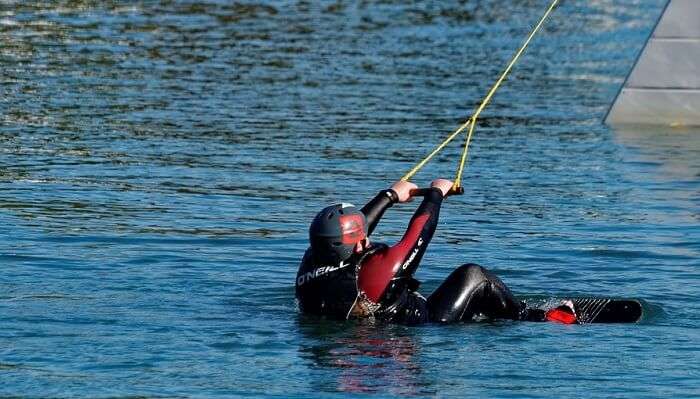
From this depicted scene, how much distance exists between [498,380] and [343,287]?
1.80 m

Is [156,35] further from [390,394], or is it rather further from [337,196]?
[390,394]

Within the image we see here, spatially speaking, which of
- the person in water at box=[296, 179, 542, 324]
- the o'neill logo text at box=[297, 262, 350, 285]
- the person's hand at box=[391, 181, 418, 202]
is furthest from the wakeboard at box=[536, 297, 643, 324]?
the o'neill logo text at box=[297, 262, 350, 285]

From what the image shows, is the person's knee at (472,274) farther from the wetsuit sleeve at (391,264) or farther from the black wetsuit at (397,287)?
the wetsuit sleeve at (391,264)

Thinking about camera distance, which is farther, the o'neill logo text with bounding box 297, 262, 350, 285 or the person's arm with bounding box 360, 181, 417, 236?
the person's arm with bounding box 360, 181, 417, 236

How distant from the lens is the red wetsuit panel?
12.6m

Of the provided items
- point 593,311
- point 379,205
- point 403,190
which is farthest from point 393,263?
point 593,311

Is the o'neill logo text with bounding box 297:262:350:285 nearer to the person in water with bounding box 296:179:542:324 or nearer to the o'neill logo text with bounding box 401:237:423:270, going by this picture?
the person in water with bounding box 296:179:542:324

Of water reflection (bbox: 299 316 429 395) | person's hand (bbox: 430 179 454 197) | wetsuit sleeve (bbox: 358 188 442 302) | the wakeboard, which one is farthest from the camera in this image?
person's hand (bbox: 430 179 454 197)

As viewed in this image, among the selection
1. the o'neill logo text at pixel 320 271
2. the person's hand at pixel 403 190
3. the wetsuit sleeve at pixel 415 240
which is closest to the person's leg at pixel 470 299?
the wetsuit sleeve at pixel 415 240

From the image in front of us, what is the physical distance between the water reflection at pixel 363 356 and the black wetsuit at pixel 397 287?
15 cm

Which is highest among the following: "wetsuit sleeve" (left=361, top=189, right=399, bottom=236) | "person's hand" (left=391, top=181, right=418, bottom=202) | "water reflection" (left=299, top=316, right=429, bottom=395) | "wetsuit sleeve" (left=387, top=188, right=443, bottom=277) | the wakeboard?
"person's hand" (left=391, top=181, right=418, bottom=202)

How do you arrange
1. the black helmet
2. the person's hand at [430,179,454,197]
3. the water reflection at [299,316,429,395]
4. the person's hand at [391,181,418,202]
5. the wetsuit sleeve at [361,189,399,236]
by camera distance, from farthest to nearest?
the person's hand at [430,179,454,197] < the person's hand at [391,181,418,202] < the wetsuit sleeve at [361,189,399,236] < the black helmet < the water reflection at [299,316,429,395]

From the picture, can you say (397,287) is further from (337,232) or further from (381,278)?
(337,232)

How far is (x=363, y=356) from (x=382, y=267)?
1.01 meters
